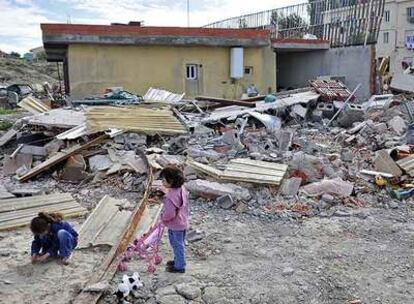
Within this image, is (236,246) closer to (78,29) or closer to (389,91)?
(78,29)

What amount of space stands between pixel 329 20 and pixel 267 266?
19215mm

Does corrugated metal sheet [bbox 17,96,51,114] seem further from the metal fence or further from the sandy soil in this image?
the metal fence

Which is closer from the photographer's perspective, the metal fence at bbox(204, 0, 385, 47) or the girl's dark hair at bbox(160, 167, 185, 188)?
the girl's dark hair at bbox(160, 167, 185, 188)

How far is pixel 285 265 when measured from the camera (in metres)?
5.82

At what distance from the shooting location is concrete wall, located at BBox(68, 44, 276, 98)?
695 inches

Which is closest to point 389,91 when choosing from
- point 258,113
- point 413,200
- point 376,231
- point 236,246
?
point 258,113

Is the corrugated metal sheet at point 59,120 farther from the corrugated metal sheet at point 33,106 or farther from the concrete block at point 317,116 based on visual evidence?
the concrete block at point 317,116

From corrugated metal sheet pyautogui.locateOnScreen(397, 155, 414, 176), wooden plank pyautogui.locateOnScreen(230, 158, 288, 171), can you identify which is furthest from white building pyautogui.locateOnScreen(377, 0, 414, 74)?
wooden plank pyautogui.locateOnScreen(230, 158, 288, 171)

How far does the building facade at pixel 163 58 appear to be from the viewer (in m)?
17.3

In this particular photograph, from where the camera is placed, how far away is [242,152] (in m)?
10.6

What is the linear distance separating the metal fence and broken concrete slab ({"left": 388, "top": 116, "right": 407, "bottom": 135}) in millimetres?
7190

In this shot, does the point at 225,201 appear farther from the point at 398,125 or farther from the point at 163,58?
the point at 163,58

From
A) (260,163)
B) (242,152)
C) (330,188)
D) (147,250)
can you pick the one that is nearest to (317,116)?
(242,152)

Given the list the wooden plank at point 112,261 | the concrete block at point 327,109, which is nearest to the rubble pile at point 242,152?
the concrete block at point 327,109
